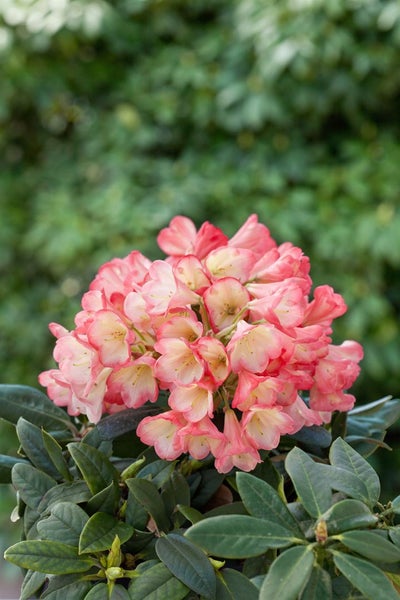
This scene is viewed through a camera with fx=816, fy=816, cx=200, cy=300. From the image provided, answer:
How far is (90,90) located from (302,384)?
2.17m

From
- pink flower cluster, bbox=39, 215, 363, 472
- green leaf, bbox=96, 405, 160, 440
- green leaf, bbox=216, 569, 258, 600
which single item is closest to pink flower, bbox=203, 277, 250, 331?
pink flower cluster, bbox=39, 215, 363, 472

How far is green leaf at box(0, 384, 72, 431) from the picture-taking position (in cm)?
83

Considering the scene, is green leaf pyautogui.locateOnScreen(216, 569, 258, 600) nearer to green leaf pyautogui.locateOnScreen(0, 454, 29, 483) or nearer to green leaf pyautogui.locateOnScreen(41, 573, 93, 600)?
green leaf pyautogui.locateOnScreen(41, 573, 93, 600)

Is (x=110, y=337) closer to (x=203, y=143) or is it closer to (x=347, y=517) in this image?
(x=347, y=517)

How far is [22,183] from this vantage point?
2.74m

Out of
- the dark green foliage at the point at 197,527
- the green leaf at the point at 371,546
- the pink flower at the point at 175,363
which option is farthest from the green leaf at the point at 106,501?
the green leaf at the point at 371,546

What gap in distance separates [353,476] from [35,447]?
298mm

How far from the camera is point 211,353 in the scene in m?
0.70

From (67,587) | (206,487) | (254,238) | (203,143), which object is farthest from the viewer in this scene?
(203,143)

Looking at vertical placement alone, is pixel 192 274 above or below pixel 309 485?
above

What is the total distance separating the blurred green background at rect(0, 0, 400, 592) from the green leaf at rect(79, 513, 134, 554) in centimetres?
167

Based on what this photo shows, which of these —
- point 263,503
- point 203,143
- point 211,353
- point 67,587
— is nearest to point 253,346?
point 211,353

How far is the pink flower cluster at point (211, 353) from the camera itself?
2.27ft

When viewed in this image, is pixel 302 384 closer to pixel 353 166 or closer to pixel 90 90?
pixel 353 166
